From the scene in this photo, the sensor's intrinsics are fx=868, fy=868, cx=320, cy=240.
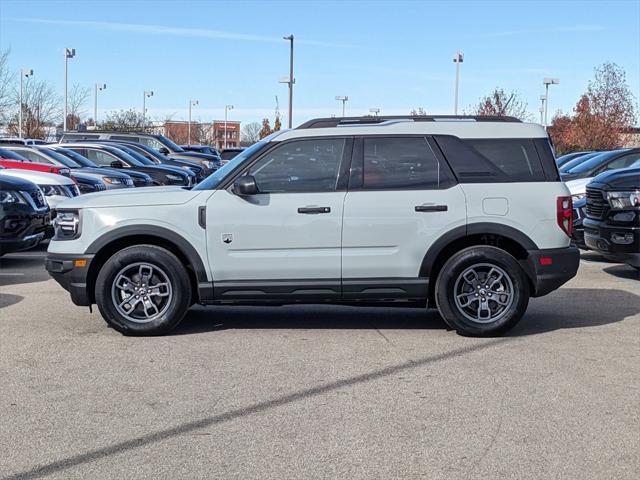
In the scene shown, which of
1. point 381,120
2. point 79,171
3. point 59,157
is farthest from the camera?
point 59,157

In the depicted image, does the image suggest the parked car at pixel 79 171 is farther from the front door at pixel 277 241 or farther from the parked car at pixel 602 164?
the front door at pixel 277 241

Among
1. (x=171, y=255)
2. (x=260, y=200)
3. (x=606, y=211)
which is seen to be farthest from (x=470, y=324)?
(x=606, y=211)

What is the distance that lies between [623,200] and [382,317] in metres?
3.88

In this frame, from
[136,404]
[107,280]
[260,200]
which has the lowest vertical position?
[136,404]

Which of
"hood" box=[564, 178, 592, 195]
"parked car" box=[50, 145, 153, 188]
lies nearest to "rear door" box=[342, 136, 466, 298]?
"hood" box=[564, 178, 592, 195]

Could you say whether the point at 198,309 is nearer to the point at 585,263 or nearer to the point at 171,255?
the point at 171,255

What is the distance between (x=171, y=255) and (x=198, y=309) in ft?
4.99

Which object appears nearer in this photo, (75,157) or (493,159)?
(493,159)

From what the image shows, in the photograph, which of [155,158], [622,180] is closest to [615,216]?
[622,180]

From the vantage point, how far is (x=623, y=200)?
10.6 metres

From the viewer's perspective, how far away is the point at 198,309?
888cm

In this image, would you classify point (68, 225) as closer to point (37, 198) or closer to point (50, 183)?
point (37, 198)

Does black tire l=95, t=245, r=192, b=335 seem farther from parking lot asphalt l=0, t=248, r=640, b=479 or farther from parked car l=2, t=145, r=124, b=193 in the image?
parked car l=2, t=145, r=124, b=193

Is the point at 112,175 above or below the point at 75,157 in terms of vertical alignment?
below
